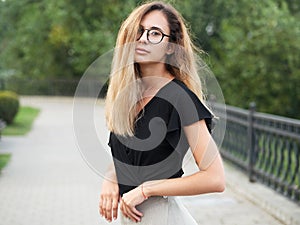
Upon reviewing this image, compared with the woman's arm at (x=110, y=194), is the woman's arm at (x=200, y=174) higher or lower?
higher

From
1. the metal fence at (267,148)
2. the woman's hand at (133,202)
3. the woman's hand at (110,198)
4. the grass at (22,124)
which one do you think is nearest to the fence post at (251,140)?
the metal fence at (267,148)

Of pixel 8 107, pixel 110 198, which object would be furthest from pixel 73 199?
pixel 8 107

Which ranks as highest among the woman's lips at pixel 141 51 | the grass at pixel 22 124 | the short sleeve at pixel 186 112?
the woman's lips at pixel 141 51

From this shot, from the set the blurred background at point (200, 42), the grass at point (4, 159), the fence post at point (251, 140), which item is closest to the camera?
the fence post at point (251, 140)

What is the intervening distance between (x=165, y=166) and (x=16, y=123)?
1725 centimetres

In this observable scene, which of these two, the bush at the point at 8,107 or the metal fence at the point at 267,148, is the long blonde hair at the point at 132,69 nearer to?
the metal fence at the point at 267,148

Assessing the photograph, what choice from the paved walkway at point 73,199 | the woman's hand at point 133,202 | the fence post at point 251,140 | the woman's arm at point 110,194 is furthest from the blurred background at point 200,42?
the paved walkway at point 73,199

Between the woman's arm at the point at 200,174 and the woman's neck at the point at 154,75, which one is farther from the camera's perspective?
the woman's neck at the point at 154,75

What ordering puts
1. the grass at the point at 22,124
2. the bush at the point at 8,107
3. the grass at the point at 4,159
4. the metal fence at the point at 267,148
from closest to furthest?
the metal fence at the point at 267,148 < the grass at the point at 4,159 < the grass at the point at 22,124 < the bush at the point at 8,107

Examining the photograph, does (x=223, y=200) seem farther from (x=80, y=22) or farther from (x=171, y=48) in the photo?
(x=80, y=22)

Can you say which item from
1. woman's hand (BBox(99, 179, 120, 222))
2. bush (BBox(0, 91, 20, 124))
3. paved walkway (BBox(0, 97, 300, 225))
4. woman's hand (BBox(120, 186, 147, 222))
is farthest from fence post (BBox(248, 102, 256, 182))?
bush (BBox(0, 91, 20, 124))

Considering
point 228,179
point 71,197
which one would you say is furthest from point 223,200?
point 71,197

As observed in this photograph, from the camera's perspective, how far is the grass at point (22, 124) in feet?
54.2

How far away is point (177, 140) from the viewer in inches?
81.7
